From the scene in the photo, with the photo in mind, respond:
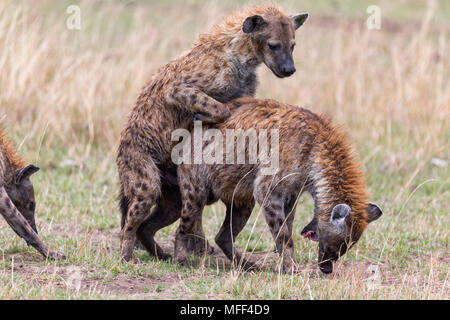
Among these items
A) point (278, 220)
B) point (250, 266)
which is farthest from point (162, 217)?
point (278, 220)

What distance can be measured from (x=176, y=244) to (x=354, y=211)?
1508mm

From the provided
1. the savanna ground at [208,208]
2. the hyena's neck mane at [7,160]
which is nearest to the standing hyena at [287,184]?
the savanna ground at [208,208]

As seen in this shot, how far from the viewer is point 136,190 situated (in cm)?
637

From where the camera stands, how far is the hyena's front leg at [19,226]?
625cm

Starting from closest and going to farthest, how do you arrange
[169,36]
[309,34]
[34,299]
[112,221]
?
1. [34,299]
2. [112,221]
3. [169,36]
4. [309,34]

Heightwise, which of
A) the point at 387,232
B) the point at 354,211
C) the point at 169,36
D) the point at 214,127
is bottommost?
the point at 387,232

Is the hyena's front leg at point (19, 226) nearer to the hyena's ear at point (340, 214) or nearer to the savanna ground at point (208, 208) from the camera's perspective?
the savanna ground at point (208, 208)

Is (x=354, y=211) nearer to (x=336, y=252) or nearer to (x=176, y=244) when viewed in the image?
(x=336, y=252)

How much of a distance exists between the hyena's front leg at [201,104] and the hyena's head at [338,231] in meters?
1.12

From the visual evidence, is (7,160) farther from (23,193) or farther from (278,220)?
(278,220)

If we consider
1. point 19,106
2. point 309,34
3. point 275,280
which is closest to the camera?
point 275,280

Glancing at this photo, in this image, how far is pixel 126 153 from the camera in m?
6.53

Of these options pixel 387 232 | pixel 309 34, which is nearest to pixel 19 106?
pixel 387 232

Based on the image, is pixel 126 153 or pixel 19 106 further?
pixel 19 106
